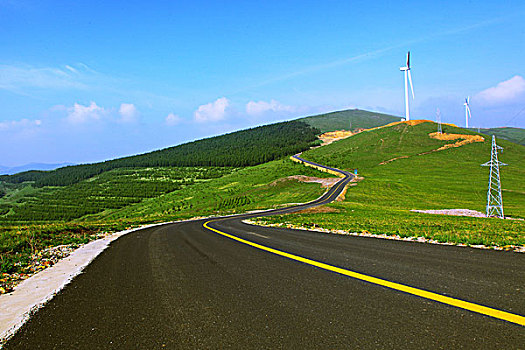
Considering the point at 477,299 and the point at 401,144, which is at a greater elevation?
the point at 401,144

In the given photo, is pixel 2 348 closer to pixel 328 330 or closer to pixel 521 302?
pixel 328 330

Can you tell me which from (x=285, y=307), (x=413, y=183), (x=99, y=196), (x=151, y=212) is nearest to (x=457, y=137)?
(x=413, y=183)

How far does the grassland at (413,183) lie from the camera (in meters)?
19.6

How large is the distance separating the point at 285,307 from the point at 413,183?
7754 centimetres

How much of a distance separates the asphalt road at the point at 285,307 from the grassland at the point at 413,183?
4.50 m

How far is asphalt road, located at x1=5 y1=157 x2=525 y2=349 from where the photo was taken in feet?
10.8

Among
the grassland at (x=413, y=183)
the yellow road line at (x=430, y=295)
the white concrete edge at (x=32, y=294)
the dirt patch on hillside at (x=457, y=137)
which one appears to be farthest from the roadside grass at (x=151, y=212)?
the dirt patch on hillside at (x=457, y=137)

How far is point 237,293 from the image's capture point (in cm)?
507

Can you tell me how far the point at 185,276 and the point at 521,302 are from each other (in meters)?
5.88

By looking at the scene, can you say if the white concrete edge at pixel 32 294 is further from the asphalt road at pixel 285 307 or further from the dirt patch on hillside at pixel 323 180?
the dirt patch on hillside at pixel 323 180

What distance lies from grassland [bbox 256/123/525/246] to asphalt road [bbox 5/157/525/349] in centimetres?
450

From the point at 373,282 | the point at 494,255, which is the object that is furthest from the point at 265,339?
the point at 494,255

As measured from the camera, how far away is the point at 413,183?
236 ft

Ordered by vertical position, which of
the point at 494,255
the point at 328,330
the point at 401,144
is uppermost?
the point at 401,144
